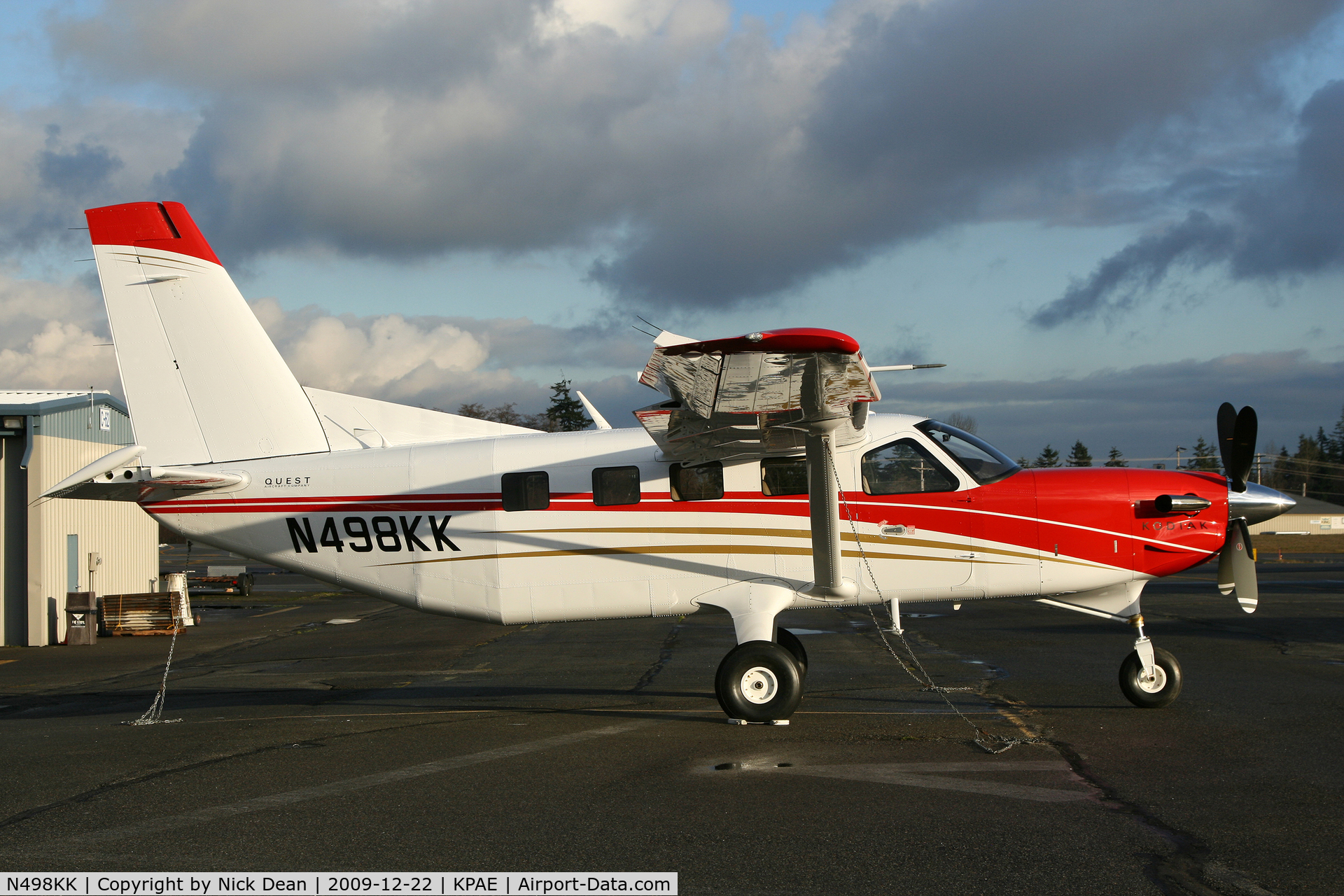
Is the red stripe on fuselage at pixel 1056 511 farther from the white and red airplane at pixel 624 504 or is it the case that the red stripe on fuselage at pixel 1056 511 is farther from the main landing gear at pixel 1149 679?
the main landing gear at pixel 1149 679

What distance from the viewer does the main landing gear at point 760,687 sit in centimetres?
853

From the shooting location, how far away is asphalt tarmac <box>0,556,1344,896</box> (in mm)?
5031

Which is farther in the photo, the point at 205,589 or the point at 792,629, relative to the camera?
the point at 205,589

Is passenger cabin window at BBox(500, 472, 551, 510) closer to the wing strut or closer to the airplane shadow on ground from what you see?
the airplane shadow on ground

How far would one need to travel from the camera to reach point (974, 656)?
532 inches

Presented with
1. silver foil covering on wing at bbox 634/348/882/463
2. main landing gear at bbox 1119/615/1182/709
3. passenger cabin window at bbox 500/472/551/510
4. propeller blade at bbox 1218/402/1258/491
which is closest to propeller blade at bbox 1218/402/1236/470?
propeller blade at bbox 1218/402/1258/491

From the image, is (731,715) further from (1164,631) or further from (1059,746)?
(1164,631)

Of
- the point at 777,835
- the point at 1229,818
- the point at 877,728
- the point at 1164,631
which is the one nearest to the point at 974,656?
the point at 1164,631

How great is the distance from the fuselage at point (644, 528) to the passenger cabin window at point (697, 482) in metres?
0.05

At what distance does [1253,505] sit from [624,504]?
6.07m

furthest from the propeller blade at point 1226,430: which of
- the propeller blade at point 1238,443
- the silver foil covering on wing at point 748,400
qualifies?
the silver foil covering on wing at point 748,400

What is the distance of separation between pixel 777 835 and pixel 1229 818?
265cm

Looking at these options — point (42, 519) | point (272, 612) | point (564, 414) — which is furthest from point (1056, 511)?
point (564, 414)

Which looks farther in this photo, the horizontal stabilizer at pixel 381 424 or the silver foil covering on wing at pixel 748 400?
the horizontal stabilizer at pixel 381 424
